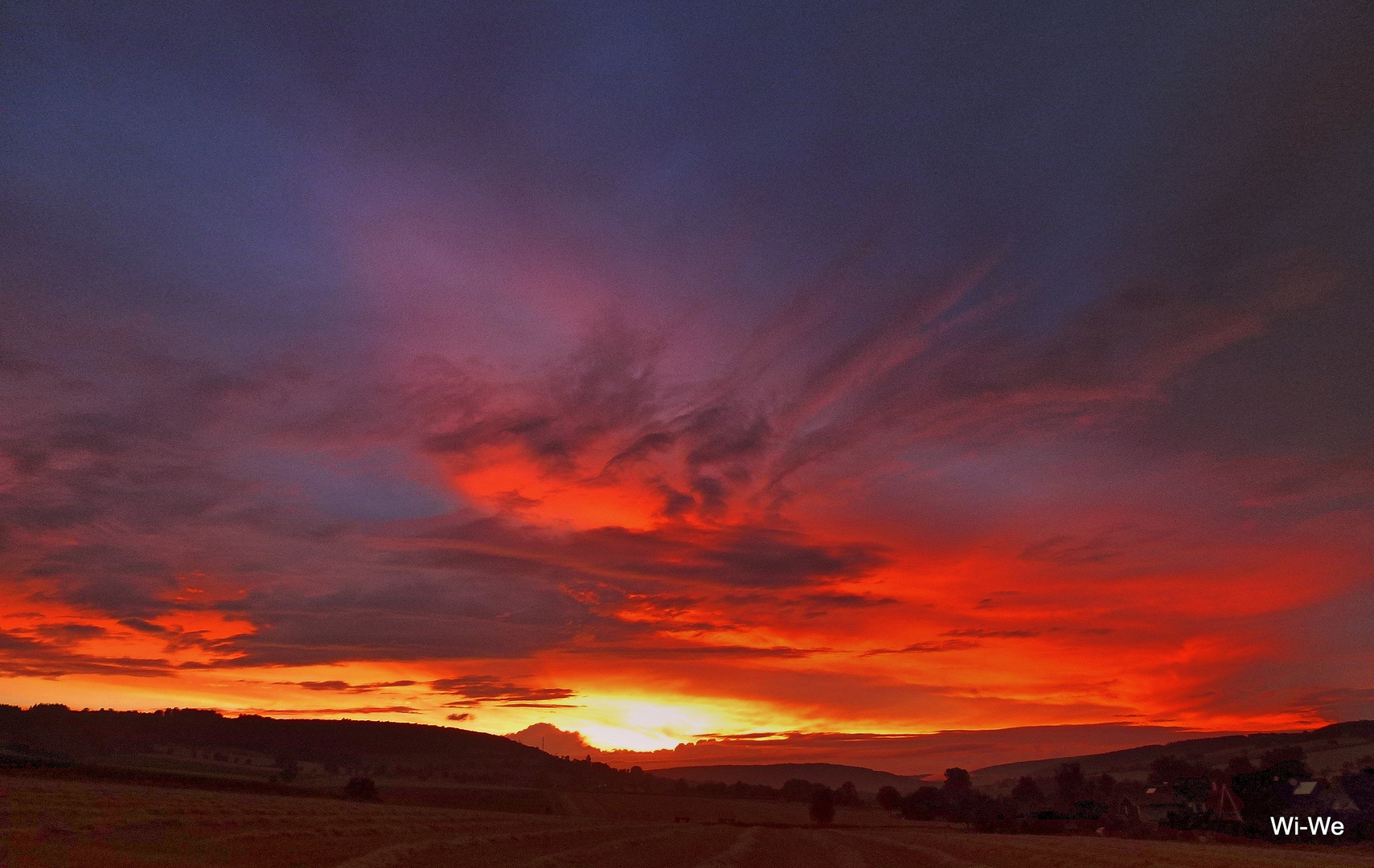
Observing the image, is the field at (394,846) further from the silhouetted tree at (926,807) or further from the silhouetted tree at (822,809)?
the silhouetted tree at (926,807)

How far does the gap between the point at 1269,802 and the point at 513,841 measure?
353ft

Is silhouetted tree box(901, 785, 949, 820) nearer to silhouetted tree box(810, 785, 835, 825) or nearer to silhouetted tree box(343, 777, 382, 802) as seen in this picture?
silhouetted tree box(810, 785, 835, 825)

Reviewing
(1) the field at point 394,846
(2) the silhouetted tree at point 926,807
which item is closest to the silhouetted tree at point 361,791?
(1) the field at point 394,846

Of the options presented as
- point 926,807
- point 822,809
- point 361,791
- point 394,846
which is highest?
point 394,846

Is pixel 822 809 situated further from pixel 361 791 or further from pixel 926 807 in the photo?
pixel 361 791

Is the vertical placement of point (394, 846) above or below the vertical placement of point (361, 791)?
above

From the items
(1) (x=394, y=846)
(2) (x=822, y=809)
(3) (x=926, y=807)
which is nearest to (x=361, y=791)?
(2) (x=822, y=809)

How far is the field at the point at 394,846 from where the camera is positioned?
40.8m

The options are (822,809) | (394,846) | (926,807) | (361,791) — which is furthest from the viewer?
(926,807)

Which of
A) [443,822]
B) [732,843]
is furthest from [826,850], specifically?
[443,822]

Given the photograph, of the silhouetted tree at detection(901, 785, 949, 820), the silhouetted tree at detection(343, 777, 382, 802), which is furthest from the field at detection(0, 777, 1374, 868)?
the silhouetted tree at detection(901, 785, 949, 820)

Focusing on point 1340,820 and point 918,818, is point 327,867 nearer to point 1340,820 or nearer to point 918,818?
point 1340,820

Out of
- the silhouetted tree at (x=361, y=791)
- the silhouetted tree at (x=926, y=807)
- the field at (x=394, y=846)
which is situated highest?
the field at (x=394, y=846)

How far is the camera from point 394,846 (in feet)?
171
